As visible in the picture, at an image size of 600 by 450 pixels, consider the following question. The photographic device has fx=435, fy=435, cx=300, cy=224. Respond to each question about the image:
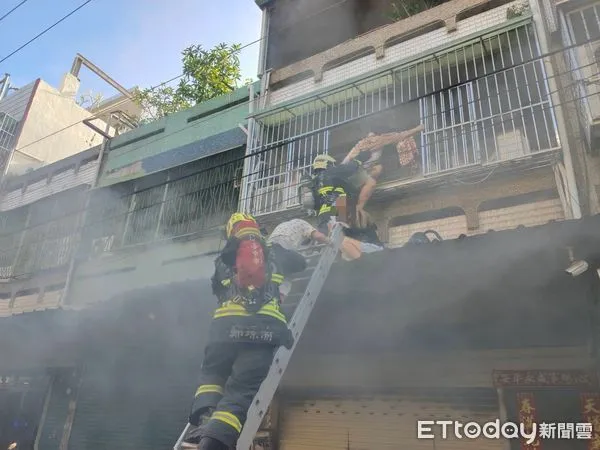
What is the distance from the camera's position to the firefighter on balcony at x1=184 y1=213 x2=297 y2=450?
9.81 ft

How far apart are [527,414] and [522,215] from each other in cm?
266

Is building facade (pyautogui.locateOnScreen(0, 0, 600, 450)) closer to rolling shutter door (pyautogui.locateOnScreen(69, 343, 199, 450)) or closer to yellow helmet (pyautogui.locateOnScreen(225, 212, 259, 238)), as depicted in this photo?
rolling shutter door (pyautogui.locateOnScreen(69, 343, 199, 450))

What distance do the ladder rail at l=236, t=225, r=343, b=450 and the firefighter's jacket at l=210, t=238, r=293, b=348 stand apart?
0.47 feet

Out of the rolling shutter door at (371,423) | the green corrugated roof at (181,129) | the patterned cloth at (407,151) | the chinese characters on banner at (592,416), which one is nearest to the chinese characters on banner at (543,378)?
the chinese characters on banner at (592,416)

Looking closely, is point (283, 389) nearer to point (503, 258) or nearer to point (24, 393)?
point (503, 258)

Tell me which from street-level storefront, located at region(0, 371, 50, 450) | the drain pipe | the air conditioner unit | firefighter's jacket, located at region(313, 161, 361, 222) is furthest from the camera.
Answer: street-level storefront, located at region(0, 371, 50, 450)

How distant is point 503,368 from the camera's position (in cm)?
437

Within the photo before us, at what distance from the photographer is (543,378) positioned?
4.13 meters

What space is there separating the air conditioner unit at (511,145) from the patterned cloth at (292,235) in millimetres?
3067

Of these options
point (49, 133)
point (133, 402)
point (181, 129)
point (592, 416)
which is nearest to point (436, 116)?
point (592, 416)

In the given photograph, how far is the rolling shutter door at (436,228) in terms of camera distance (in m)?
6.17

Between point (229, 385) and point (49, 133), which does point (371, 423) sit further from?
point (49, 133)

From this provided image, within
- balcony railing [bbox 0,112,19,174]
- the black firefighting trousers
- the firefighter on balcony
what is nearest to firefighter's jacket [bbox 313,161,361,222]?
the firefighter on balcony

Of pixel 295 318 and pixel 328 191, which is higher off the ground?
pixel 328 191
